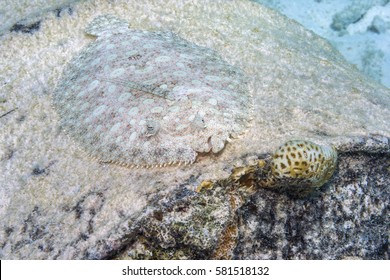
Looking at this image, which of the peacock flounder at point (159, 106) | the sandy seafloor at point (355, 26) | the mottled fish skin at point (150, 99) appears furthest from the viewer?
the sandy seafloor at point (355, 26)

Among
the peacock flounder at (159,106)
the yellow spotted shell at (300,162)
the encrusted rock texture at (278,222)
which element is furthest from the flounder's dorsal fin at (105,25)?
the yellow spotted shell at (300,162)

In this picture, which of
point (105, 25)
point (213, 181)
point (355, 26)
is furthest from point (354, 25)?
point (213, 181)

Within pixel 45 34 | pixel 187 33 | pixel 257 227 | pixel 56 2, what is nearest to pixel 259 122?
pixel 257 227

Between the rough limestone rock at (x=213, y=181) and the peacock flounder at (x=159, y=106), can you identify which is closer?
the rough limestone rock at (x=213, y=181)

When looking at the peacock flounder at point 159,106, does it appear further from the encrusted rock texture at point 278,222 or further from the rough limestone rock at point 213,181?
the encrusted rock texture at point 278,222

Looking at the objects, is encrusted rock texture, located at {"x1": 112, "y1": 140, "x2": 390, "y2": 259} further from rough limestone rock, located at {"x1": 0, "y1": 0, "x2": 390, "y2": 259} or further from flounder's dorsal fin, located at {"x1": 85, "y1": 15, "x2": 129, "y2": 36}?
flounder's dorsal fin, located at {"x1": 85, "y1": 15, "x2": 129, "y2": 36}
